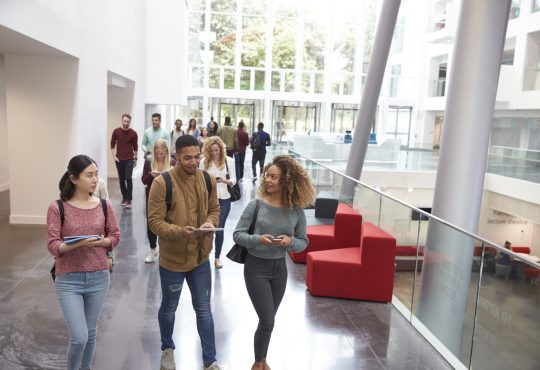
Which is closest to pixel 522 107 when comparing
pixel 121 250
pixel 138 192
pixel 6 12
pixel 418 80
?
pixel 418 80

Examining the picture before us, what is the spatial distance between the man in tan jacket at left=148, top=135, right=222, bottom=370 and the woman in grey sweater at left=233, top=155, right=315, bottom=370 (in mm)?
316

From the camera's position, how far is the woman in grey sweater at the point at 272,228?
13.0 ft

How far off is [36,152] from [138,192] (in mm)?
4751

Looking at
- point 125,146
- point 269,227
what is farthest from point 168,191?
point 125,146

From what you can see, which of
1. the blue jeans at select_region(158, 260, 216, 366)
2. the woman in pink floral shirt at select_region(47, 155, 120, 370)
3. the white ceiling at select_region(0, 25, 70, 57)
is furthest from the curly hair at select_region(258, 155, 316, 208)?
the white ceiling at select_region(0, 25, 70, 57)

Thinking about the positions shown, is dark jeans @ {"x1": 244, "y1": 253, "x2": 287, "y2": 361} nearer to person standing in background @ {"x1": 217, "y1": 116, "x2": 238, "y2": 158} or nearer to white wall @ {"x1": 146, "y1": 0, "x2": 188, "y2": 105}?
person standing in background @ {"x1": 217, "y1": 116, "x2": 238, "y2": 158}

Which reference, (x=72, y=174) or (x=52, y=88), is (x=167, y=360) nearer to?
(x=72, y=174)

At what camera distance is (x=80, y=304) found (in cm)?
359

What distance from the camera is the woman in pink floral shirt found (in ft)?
11.5

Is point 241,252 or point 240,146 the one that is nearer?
point 241,252

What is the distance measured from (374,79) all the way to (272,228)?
10.0m

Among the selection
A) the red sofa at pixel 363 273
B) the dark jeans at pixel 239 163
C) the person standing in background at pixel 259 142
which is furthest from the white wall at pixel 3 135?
the red sofa at pixel 363 273

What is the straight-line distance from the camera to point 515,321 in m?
4.25

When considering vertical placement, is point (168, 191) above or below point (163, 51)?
below
